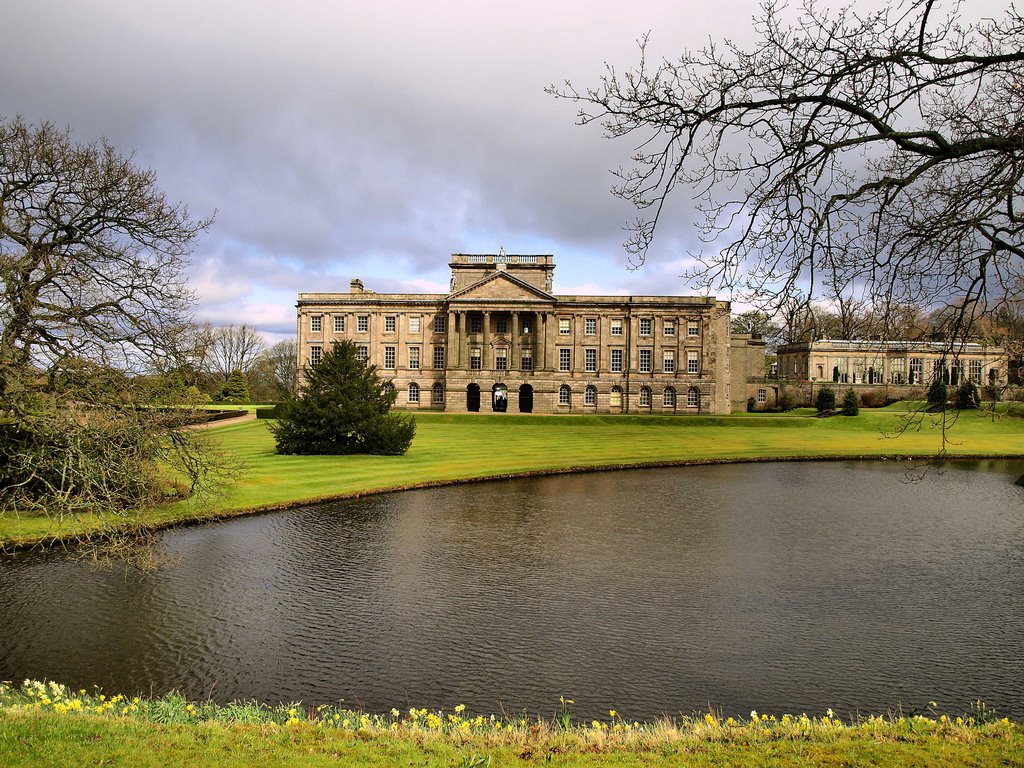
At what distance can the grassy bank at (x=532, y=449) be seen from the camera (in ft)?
67.1

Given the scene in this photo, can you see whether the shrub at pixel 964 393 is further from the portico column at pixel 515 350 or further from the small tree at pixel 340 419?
the portico column at pixel 515 350

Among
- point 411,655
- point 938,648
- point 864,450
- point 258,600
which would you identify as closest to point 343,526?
point 258,600

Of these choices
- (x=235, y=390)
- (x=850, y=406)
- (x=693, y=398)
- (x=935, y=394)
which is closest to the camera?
(x=935, y=394)

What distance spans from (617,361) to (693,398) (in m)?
8.26

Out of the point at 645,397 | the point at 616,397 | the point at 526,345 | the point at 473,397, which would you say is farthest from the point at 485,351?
the point at 645,397

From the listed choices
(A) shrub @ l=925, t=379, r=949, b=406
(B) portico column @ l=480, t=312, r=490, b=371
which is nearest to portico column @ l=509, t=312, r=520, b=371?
(B) portico column @ l=480, t=312, r=490, b=371

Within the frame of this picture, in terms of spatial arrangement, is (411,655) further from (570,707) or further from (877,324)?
(877,324)

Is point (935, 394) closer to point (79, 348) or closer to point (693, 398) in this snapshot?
point (79, 348)

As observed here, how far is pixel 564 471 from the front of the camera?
28141 millimetres

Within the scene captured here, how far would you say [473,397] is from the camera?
67688 mm

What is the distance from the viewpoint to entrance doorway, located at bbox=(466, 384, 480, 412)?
66500mm

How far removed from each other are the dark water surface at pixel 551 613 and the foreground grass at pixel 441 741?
61.6 inches

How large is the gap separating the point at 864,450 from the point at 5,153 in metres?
37.0

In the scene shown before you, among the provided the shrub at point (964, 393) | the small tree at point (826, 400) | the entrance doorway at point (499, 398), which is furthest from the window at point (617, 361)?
the shrub at point (964, 393)
